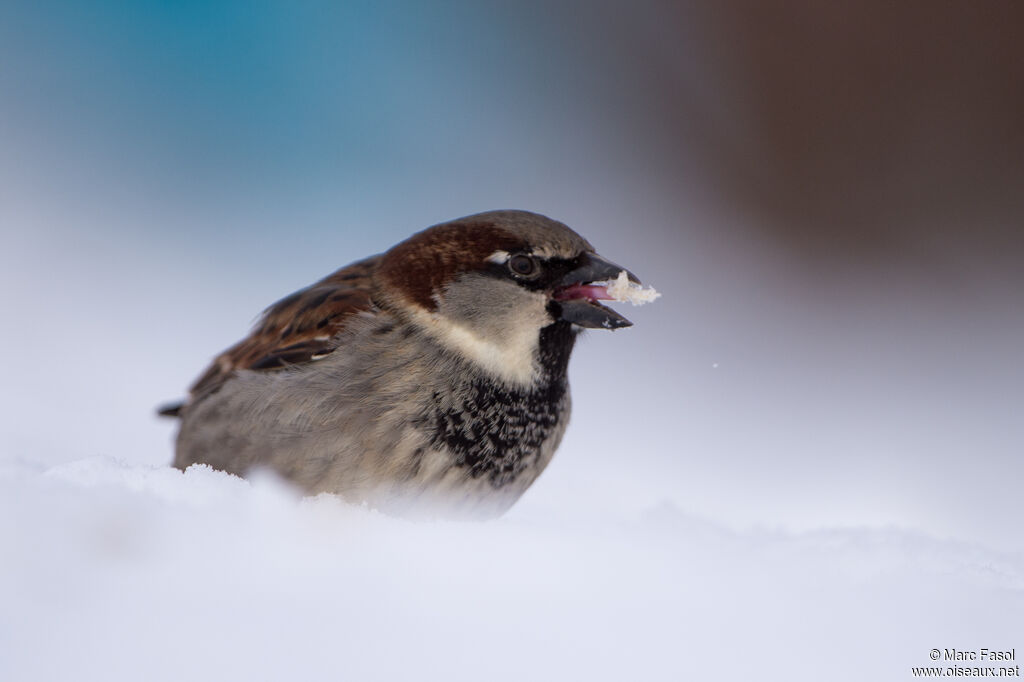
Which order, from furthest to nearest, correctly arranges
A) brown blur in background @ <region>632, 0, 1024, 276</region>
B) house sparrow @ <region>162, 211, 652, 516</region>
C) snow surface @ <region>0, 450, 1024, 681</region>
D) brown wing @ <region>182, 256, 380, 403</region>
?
brown blur in background @ <region>632, 0, 1024, 276</region> → brown wing @ <region>182, 256, 380, 403</region> → house sparrow @ <region>162, 211, 652, 516</region> → snow surface @ <region>0, 450, 1024, 681</region>

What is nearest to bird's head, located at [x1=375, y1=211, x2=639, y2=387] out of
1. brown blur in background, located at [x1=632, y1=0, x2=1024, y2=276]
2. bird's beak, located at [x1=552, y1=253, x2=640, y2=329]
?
bird's beak, located at [x1=552, y1=253, x2=640, y2=329]

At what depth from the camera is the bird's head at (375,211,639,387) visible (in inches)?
43.0

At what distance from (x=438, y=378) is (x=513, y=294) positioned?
143 mm

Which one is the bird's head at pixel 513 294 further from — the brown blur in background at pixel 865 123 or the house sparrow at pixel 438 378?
the brown blur in background at pixel 865 123

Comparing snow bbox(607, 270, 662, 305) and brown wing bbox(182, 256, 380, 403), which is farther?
brown wing bbox(182, 256, 380, 403)

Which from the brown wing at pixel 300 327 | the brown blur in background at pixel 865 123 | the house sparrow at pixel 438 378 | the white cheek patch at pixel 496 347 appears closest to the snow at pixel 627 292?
the house sparrow at pixel 438 378

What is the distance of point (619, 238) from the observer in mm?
2625

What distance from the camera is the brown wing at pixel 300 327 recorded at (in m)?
1.17

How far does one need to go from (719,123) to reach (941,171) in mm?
616

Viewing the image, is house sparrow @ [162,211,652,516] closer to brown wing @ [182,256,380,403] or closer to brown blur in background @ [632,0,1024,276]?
brown wing @ [182,256,380,403]

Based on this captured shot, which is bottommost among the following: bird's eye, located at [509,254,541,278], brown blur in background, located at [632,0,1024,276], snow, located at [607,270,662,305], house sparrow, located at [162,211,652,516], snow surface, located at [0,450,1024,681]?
snow surface, located at [0,450,1024,681]

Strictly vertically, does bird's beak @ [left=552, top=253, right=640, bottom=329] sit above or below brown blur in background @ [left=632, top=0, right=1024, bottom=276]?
below

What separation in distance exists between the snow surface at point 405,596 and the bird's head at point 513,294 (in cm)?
34

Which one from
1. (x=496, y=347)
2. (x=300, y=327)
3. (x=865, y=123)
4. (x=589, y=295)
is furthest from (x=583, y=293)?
(x=865, y=123)
